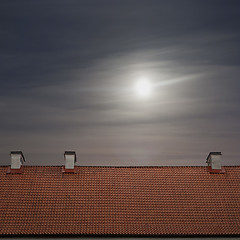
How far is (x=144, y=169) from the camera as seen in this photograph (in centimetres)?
3938

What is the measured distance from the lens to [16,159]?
39.0 m

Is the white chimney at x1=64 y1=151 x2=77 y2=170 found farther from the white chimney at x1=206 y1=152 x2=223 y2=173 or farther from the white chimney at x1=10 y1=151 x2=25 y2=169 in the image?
the white chimney at x1=206 y1=152 x2=223 y2=173

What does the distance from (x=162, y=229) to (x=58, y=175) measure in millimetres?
10304

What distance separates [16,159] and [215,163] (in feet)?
55.6

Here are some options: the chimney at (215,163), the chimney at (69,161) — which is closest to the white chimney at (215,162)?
the chimney at (215,163)

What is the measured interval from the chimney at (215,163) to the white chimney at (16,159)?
52.9ft

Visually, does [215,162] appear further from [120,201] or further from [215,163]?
[120,201]

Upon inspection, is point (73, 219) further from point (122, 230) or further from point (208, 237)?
point (208, 237)

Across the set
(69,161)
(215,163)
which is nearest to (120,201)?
(69,161)

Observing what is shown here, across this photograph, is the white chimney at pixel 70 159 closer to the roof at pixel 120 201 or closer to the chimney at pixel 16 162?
the roof at pixel 120 201

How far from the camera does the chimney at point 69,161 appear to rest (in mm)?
38719

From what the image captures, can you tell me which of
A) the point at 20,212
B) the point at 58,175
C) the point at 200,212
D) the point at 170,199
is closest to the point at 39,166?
the point at 58,175

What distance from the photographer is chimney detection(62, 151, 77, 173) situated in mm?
38719

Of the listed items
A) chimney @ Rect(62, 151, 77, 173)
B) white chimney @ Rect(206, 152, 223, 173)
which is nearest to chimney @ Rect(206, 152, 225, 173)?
white chimney @ Rect(206, 152, 223, 173)
